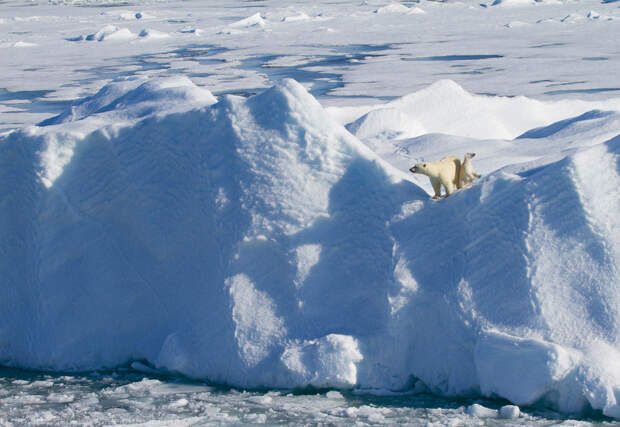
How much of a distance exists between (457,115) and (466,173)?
4801 mm

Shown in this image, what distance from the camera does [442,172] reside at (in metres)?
3.61

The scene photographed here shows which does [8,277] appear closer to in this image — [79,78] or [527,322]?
[527,322]

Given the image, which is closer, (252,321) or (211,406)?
(211,406)

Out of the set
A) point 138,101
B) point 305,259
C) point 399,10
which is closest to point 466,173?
point 305,259

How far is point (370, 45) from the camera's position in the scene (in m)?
19.2

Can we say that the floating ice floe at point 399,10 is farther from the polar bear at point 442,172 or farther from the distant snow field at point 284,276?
the polar bear at point 442,172

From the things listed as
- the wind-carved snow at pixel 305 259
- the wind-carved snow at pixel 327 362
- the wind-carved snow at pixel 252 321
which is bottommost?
the wind-carved snow at pixel 327 362

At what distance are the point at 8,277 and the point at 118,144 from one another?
3.02 feet

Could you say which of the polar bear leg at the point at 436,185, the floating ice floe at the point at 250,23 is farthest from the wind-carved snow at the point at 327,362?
the floating ice floe at the point at 250,23

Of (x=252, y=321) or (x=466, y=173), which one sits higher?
(x=466, y=173)

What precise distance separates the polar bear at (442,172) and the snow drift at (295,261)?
0.10 meters

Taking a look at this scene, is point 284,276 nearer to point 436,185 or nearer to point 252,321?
point 252,321

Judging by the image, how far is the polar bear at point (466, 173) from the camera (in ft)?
12.1

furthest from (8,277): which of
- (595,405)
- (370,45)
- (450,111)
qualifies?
(370,45)
